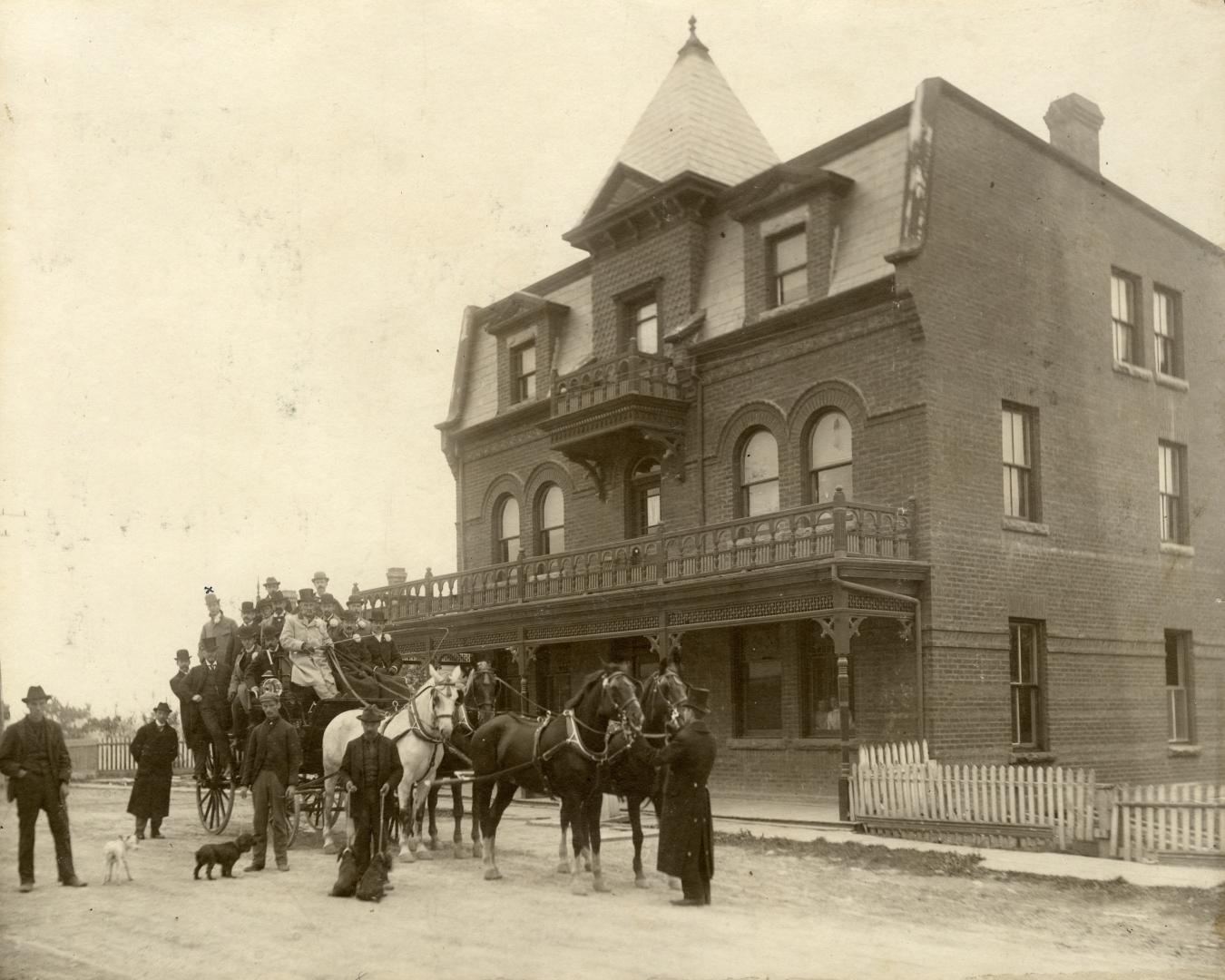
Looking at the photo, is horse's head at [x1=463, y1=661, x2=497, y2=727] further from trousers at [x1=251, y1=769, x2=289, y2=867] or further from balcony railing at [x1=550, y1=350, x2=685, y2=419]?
balcony railing at [x1=550, y1=350, x2=685, y2=419]

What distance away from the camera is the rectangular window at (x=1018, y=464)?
20953 mm

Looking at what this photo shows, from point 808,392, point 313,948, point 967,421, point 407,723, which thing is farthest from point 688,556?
point 313,948

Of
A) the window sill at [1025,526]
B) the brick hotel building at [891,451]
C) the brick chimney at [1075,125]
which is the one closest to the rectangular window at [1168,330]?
the brick hotel building at [891,451]

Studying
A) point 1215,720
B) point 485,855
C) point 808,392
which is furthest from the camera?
point 1215,720

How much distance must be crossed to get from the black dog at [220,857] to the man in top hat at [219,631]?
14.5ft

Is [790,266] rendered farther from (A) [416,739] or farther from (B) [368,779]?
(B) [368,779]

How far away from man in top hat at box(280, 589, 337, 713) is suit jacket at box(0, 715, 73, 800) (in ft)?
11.5

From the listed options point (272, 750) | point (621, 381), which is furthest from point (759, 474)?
point (272, 750)

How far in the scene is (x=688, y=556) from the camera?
20.6 meters

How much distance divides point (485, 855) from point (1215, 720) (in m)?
16.1

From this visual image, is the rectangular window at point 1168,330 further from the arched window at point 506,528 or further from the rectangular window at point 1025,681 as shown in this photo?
the arched window at point 506,528

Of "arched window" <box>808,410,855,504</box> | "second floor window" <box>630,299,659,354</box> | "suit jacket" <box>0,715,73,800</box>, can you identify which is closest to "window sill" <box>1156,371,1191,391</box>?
"arched window" <box>808,410,855,504</box>

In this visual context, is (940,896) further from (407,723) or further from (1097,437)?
(1097,437)

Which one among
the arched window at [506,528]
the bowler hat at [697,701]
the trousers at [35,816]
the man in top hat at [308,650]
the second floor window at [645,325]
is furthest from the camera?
the arched window at [506,528]
